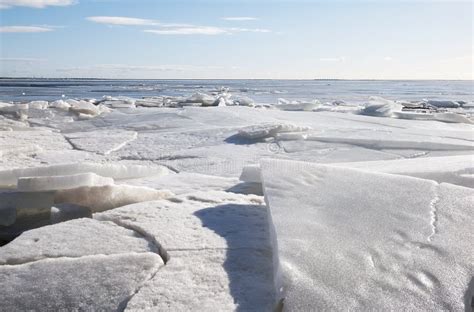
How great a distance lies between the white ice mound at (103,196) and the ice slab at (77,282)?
0.71 metres

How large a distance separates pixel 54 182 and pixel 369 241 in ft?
4.56

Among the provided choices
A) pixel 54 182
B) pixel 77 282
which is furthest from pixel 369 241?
pixel 54 182

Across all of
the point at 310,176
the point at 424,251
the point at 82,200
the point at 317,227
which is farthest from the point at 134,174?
the point at 424,251

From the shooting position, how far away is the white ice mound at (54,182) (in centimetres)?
209

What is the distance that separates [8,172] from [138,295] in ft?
5.11

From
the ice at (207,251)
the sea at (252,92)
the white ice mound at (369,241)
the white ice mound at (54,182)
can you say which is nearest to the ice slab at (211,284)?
the ice at (207,251)

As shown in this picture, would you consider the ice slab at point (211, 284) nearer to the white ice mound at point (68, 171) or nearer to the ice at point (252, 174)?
the ice at point (252, 174)

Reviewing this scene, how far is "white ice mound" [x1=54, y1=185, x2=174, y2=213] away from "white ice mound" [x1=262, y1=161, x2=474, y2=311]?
0.57 meters

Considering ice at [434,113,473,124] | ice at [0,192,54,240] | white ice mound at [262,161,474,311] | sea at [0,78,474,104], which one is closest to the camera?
white ice mound at [262,161,474,311]

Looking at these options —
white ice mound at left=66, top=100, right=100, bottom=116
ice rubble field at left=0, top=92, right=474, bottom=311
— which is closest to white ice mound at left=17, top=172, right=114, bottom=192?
ice rubble field at left=0, top=92, right=474, bottom=311

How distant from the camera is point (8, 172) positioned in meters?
2.44

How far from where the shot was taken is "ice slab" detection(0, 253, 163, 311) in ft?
3.88

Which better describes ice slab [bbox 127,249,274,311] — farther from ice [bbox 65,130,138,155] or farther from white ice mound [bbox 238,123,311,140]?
white ice mound [bbox 238,123,311,140]

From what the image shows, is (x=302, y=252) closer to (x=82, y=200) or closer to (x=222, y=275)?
(x=222, y=275)
